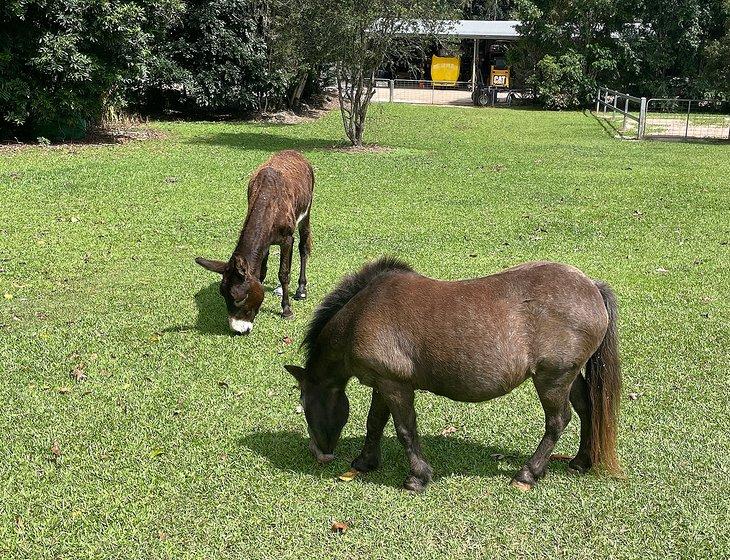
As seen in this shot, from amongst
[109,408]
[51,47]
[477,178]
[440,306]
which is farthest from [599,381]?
[51,47]

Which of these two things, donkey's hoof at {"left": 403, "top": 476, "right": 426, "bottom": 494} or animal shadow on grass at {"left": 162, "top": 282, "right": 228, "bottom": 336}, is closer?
donkey's hoof at {"left": 403, "top": 476, "right": 426, "bottom": 494}

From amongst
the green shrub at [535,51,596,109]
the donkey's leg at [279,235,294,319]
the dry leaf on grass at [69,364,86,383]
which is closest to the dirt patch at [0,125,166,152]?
the donkey's leg at [279,235,294,319]

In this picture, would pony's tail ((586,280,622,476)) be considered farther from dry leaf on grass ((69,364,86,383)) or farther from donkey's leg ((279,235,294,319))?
dry leaf on grass ((69,364,86,383))

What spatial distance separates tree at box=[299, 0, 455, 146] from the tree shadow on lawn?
1529mm

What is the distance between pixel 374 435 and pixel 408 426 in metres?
0.36

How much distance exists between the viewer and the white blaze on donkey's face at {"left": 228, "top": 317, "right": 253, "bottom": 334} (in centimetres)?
689

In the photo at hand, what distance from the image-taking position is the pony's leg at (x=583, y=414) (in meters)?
4.64

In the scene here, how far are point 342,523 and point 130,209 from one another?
29.5 feet

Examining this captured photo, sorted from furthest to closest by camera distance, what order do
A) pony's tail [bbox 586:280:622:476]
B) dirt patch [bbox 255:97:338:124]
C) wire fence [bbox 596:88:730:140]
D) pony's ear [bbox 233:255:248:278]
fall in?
dirt patch [bbox 255:97:338:124]
wire fence [bbox 596:88:730:140]
pony's ear [bbox 233:255:248:278]
pony's tail [bbox 586:280:622:476]

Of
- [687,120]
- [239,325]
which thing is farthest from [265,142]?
[687,120]

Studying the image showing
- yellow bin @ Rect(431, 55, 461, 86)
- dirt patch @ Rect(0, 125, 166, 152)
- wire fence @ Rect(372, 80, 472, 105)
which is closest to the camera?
dirt patch @ Rect(0, 125, 166, 152)

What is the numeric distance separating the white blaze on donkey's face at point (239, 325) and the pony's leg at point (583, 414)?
3365mm

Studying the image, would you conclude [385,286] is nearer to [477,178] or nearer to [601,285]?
[601,285]

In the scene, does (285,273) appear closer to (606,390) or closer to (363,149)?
(606,390)
